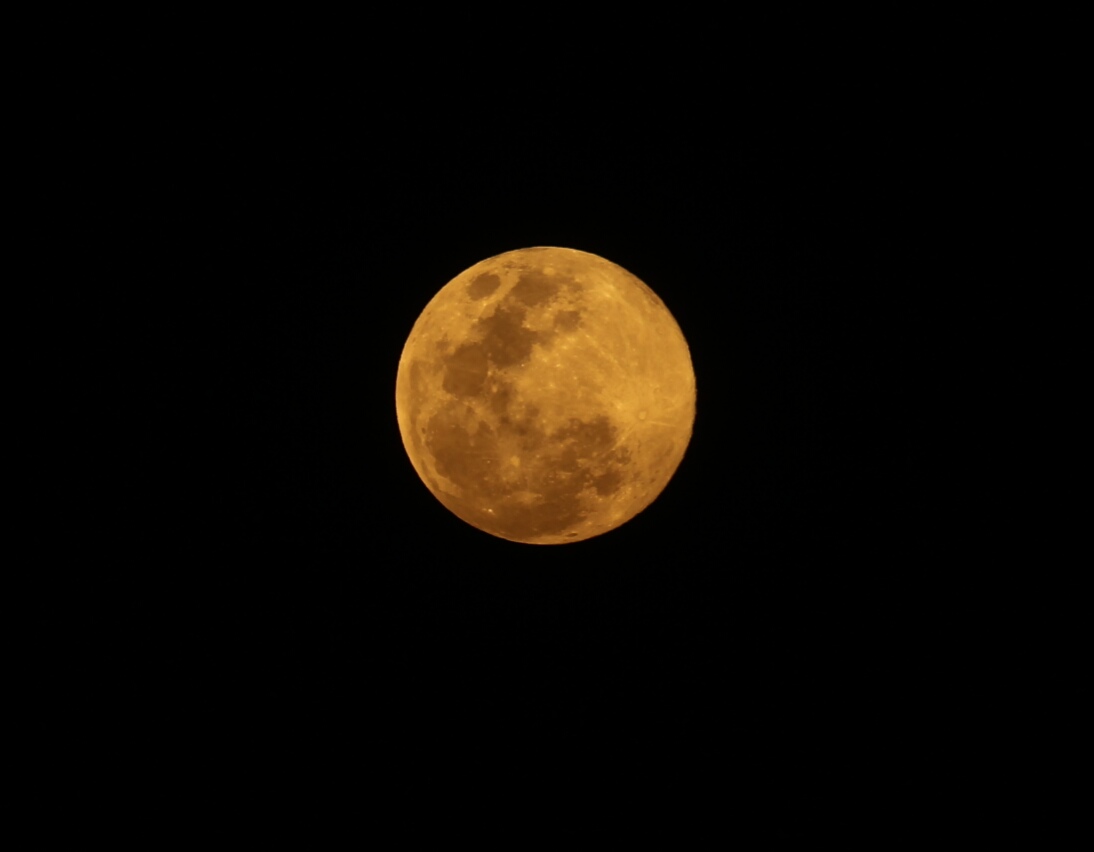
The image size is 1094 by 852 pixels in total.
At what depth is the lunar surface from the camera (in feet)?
8.95

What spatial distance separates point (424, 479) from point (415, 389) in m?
0.47

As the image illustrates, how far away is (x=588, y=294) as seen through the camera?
2.88 metres

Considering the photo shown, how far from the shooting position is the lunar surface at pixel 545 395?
2729mm

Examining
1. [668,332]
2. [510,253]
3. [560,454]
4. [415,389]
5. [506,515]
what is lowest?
[506,515]

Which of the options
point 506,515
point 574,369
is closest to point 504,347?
point 574,369

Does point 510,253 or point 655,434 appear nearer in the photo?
point 655,434

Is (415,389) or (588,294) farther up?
(588,294)

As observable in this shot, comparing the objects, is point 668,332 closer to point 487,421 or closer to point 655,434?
point 655,434

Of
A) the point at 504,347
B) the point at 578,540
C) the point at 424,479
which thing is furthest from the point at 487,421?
the point at 578,540

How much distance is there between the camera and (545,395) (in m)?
2.71

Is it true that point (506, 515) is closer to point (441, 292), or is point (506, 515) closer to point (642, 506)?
point (642, 506)

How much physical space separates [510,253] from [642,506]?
1310 millimetres

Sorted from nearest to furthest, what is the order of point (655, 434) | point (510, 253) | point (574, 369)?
point (574, 369) < point (655, 434) < point (510, 253)

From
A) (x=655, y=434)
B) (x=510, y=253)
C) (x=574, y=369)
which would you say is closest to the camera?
(x=574, y=369)
